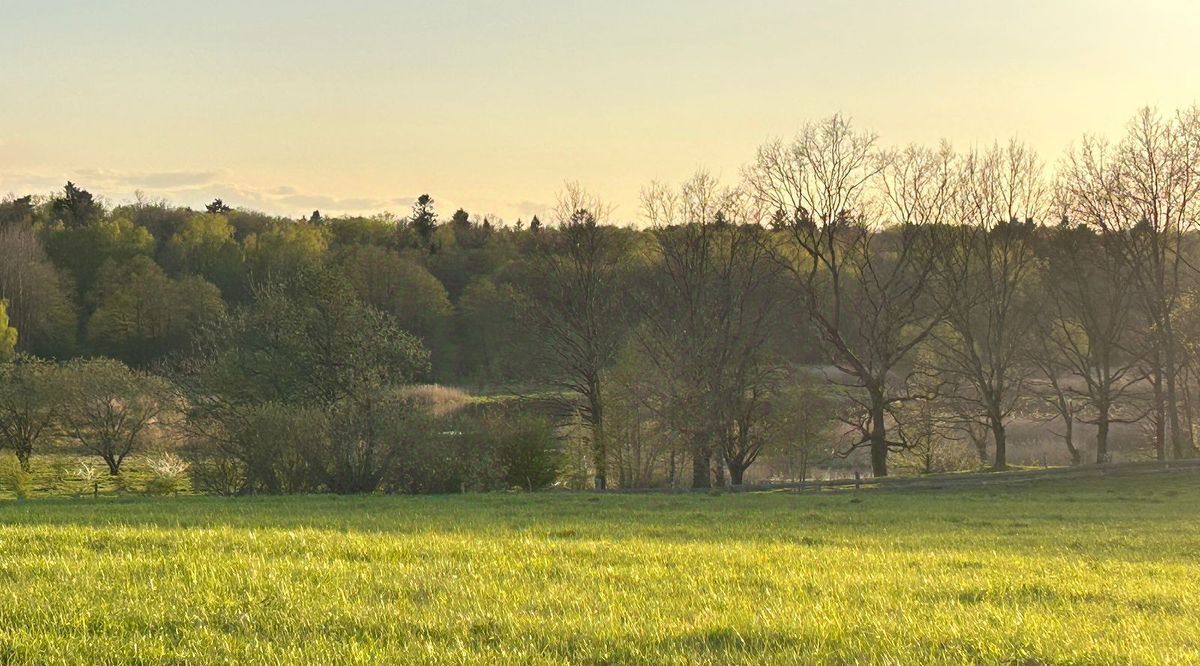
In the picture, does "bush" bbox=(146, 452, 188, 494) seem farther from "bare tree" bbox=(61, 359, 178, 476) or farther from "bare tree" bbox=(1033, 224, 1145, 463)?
"bare tree" bbox=(1033, 224, 1145, 463)

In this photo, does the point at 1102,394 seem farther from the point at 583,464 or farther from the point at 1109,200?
the point at 583,464

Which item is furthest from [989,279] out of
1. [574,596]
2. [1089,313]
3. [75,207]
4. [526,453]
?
[75,207]

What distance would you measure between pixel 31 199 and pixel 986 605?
143 metres

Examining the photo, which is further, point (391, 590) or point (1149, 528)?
point (1149, 528)

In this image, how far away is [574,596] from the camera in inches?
350

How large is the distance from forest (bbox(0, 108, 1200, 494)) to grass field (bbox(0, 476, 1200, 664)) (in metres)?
18.3

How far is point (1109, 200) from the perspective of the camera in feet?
148

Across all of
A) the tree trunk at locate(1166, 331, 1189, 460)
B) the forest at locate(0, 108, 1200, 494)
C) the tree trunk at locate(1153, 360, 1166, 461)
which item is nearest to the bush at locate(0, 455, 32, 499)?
the forest at locate(0, 108, 1200, 494)

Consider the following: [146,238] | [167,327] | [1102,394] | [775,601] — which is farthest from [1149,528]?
[146,238]

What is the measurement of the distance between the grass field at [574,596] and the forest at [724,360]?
59.9 ft

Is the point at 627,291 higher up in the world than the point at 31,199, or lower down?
lower down

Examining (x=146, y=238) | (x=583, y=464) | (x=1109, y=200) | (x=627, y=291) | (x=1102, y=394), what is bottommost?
(x=583, y=464)

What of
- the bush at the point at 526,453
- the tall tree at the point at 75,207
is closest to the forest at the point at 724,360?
the bush at the point at 526,453

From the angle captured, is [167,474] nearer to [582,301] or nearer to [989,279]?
[582,301]
